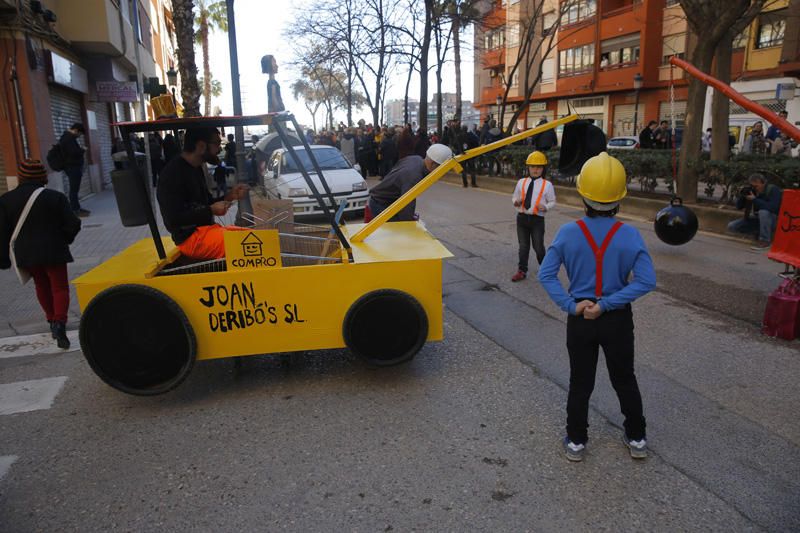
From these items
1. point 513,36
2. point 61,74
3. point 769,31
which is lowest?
point 61,74

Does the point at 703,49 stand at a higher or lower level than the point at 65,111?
higher

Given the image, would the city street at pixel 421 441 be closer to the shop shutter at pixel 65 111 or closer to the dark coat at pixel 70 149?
the dark coat at pixel 70 149

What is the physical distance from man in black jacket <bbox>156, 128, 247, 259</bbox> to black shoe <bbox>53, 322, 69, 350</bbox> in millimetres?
1888

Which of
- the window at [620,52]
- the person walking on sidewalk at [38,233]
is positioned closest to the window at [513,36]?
the window at [620,52]

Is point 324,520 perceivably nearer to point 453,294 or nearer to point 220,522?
point 220,522

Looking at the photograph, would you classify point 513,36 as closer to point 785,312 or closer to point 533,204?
point 533,204

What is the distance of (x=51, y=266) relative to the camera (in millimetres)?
5312

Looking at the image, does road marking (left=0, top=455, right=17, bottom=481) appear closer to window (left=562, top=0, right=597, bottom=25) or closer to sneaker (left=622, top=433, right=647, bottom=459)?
sneaker (left=622, top=433, right=647, bottom=459)

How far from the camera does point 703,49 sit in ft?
35.3

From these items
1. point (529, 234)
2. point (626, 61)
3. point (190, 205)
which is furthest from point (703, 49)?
point (626, 61)

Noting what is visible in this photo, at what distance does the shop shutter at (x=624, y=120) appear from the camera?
39.3 meters

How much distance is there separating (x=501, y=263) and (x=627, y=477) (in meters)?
5.35

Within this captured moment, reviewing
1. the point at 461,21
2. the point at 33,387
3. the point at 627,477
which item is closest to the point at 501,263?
the point at 627,477

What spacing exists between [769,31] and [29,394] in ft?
113
